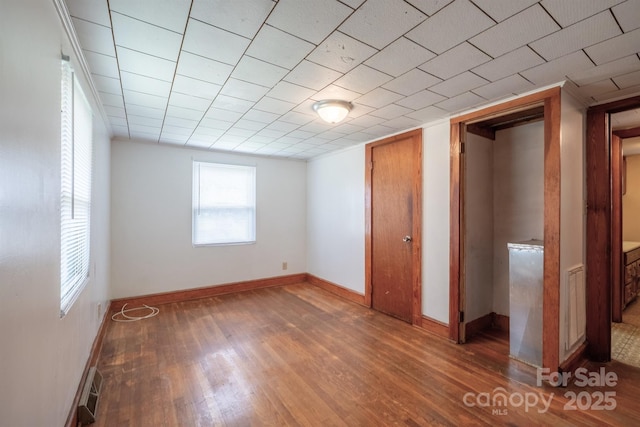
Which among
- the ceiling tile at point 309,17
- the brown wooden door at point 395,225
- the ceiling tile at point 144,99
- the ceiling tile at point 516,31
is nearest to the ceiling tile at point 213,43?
the ceiling tile at point 309,17

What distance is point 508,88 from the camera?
2.16 metres

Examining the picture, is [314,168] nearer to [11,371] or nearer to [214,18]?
[214,18]

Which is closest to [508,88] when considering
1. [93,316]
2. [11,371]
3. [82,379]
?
[11,371]

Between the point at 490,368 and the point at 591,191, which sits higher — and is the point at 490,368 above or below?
below

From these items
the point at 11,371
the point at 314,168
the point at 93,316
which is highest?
the point at 314,168

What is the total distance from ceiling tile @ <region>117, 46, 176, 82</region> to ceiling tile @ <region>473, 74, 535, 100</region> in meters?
2.26

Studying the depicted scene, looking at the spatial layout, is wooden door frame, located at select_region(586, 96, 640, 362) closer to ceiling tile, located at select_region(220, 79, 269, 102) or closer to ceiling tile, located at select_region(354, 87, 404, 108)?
ceiling tile, located at select_region(354, 87, 404, 108)

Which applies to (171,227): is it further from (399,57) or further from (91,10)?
(399,57)

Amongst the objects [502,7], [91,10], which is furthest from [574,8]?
[91,10]

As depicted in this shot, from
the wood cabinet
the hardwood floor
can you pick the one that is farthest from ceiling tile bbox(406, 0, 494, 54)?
the wood cabinet

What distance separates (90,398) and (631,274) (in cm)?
587

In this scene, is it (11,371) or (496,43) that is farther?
(496,43)

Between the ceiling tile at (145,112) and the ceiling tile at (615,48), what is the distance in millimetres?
3258

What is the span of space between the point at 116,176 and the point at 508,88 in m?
4.48
